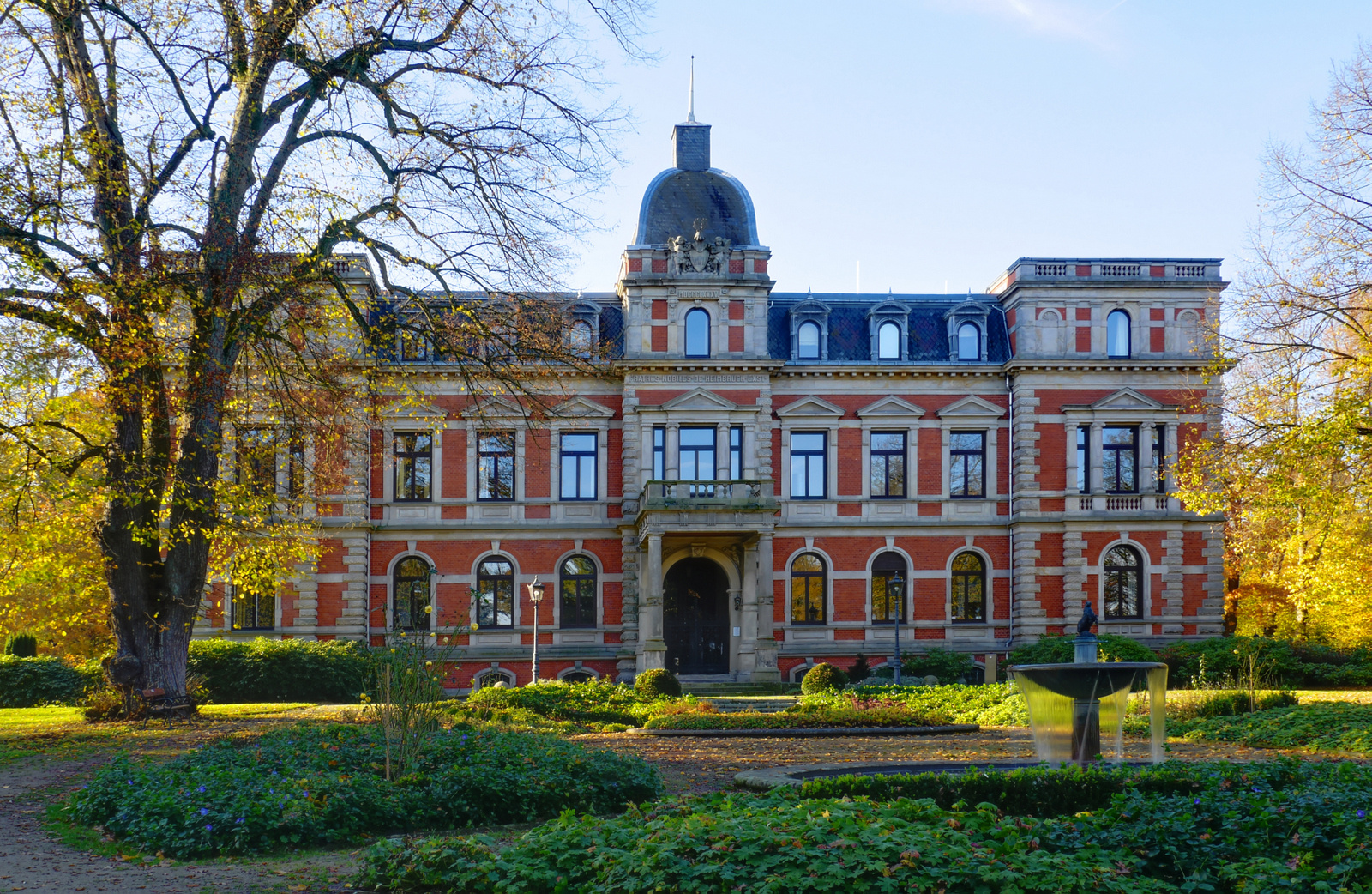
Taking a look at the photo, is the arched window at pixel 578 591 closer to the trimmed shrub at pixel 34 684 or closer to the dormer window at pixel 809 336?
the dormer window at pixel 809 336

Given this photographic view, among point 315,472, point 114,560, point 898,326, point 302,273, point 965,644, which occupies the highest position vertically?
point 898,326

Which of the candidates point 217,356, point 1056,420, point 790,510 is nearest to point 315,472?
point 217,356

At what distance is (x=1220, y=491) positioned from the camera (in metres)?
22.9

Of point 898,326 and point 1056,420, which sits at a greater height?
point 898,326

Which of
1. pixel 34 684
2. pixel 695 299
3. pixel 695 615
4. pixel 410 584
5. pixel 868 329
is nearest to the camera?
pixel 34 684

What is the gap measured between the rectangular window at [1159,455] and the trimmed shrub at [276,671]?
72.5 ft

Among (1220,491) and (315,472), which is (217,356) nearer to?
(315,472)

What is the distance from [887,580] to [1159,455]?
8672mm

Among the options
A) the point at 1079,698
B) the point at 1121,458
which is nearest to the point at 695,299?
the point at 1121,458

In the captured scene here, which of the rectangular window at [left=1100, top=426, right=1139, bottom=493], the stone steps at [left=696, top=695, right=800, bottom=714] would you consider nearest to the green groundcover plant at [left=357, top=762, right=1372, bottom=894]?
the stone steps at [left=696, top=695, right=800, bottom=714]

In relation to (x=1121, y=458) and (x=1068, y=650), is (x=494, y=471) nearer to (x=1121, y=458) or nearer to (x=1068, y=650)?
(x=1068, y=650)

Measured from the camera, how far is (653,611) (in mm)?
30781

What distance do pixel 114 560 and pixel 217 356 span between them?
3.51 meters

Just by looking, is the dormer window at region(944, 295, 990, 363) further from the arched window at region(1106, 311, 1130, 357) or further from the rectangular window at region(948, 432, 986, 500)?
the arched window at region(1106, 311, 1130, 357)
